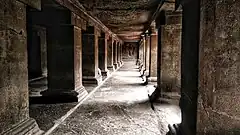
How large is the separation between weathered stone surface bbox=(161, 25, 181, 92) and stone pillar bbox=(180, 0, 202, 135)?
2.61 m

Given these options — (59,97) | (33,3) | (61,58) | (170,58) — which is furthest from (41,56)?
(33,3)

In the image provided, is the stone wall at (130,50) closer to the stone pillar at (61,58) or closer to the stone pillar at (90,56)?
the stone pillar at (90,56)

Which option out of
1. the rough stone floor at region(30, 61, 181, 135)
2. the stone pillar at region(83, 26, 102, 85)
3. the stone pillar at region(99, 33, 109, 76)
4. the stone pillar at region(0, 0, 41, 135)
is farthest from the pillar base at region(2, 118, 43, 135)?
the stone pillar at region(99, 33, 109, 76)

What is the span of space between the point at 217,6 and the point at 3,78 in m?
2.69

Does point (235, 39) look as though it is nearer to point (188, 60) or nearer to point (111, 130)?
point (188, 60)

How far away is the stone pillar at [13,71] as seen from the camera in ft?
8.52

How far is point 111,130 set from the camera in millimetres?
3635

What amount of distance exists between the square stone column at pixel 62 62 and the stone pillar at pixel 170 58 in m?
2.50

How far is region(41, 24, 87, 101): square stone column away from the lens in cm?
582

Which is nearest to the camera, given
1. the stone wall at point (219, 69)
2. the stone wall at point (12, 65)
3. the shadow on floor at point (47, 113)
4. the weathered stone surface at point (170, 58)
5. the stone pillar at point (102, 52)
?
the stone wall at point (219, 69)

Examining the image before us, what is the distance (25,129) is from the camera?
2.99m

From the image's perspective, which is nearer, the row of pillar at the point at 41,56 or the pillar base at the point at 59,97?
the row of pillar at the point at 41,56

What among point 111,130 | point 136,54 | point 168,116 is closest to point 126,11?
point 168,116

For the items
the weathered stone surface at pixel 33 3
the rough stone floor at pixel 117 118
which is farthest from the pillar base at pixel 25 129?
the weathered stone surface at pixel 33 3
